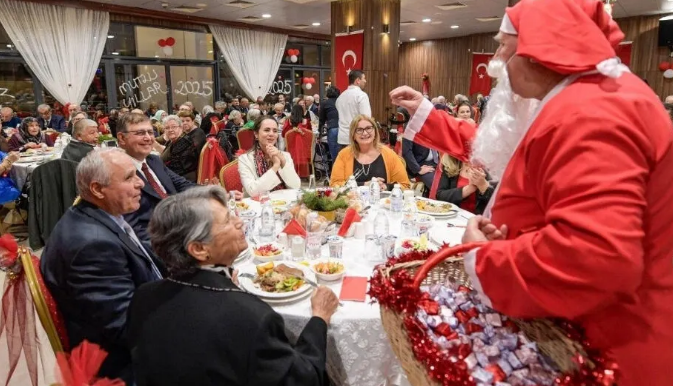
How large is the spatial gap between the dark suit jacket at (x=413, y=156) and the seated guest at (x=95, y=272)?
11.9 ft

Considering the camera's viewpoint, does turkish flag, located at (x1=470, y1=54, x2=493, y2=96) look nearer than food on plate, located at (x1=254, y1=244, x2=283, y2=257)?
No

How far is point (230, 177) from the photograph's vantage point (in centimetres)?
377

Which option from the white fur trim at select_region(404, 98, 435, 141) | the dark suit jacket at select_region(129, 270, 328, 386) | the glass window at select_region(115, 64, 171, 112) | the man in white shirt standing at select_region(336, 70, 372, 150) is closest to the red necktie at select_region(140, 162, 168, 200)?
the dark suit jacket at select_region(129, 270, 328, 386)

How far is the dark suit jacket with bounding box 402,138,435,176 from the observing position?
5.09 metres

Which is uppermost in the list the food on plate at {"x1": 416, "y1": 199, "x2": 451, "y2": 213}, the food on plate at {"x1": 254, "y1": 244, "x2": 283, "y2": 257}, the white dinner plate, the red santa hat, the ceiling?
the ceiling

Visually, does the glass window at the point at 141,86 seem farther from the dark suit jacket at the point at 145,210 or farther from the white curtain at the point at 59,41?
the dark suit jacket at the point at 145,210

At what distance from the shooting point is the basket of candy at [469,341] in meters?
0.93

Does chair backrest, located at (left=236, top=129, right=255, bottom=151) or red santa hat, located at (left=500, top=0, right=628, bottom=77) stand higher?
red santa hat, located at (left=500, top=0, right=628, bottom=77)

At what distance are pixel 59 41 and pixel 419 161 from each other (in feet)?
25.8

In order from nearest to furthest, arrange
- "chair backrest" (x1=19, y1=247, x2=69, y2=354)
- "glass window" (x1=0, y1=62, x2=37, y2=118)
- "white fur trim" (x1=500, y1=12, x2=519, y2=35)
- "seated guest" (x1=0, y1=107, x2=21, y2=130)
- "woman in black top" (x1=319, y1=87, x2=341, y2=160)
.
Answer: "white fur trim" (x1=500, y1=12, x2=519, y2=35) → "chair backrest" (x1=19, y1=247, x2=69, y2=354) → "woman in black top" (x1=319, y1=87, x2=341, y2=160) → "seated guest" (x1=0, y1=107, x2=21, y2=130) → "glass window" (x1=0, y1=62, x2=37, y2=118)

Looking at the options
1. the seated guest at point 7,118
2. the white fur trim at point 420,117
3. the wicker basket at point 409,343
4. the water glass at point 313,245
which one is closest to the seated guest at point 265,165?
the water glass at point 313,245

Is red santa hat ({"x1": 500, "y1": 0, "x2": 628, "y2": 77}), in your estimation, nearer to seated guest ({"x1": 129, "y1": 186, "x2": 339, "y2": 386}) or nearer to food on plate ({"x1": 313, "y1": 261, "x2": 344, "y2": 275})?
seated guest ({"x1": 129, "y1": 186, "x2": 339, "y2": 386})

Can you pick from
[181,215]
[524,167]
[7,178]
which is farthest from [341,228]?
[7,178]

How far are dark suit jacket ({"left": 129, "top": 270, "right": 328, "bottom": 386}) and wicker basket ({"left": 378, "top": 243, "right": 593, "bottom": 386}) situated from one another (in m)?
0.30
